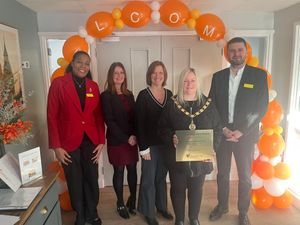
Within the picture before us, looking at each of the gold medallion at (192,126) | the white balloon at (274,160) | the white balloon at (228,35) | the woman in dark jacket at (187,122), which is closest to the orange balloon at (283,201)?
the white balloon at (274,160)

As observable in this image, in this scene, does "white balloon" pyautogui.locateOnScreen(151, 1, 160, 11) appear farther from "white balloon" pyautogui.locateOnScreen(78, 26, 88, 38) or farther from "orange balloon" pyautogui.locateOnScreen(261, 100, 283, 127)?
"orange balloon" pyautogui.locateOnScreen(261, 100, 283, 127)

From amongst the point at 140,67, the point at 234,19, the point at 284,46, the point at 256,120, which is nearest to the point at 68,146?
the point at 140,67

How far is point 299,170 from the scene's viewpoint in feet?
9.24

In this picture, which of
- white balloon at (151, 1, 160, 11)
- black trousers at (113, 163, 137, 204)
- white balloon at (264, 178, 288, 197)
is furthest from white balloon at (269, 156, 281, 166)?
white balloon at (151, 1, 160, 11)

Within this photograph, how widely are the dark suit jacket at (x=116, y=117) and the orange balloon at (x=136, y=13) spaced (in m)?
0.68

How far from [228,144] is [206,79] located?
3.59 ft

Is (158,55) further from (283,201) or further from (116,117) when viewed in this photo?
(283,201)

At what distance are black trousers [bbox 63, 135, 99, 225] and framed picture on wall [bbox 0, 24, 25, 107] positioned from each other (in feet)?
2.22

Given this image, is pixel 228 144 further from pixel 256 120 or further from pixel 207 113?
pixel 207 113

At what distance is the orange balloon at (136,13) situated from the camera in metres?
2.23

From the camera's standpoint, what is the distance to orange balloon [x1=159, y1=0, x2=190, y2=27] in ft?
7.39

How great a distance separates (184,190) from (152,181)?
308 millimetres

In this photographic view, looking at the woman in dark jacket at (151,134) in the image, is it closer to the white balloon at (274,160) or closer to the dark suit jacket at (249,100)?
the dark suit jacket at (249,100)

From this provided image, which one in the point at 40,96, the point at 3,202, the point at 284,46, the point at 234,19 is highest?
the point at 234,19
